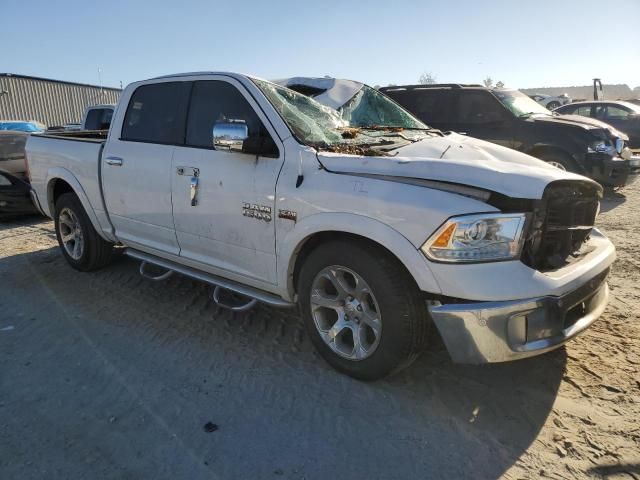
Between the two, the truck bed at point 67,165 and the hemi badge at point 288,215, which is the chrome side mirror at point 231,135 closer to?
Result: the hemi badge at point 288,215

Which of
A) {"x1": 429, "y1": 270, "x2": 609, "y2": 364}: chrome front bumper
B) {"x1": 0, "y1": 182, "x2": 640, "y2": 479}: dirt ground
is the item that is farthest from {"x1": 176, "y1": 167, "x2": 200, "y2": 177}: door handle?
{"x1": 429, "y1": 270, "x2": 609, "y2": 364}: chrome front bumper

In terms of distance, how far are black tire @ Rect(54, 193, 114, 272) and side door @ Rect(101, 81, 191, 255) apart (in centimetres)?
63

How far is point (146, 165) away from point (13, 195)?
16.5 ft

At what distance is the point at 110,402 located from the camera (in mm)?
2883

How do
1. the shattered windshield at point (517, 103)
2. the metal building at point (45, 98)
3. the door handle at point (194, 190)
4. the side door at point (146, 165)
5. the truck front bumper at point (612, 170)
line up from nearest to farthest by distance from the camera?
the door handle at point (194, 190) → the side door at point (146, 165) → the truck front bumper at point (612, 170) → the shattered windshield at point (517, 103) → the metal building at point (45, 98)

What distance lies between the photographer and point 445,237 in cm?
250

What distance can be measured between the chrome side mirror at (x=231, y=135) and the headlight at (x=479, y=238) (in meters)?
1.40

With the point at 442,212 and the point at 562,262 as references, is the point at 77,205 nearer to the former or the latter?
the point at 442,212

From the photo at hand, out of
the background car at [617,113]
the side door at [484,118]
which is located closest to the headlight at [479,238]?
the side door at [484,118]

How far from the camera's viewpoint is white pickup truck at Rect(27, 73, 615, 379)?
2.51m

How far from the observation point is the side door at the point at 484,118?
8.55 metres

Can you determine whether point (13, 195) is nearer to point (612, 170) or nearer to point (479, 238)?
point (479, 238)

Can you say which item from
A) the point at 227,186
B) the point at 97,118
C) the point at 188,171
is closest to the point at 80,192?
the point at 188,171

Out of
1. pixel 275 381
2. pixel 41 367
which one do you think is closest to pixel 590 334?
pixel 275 381
